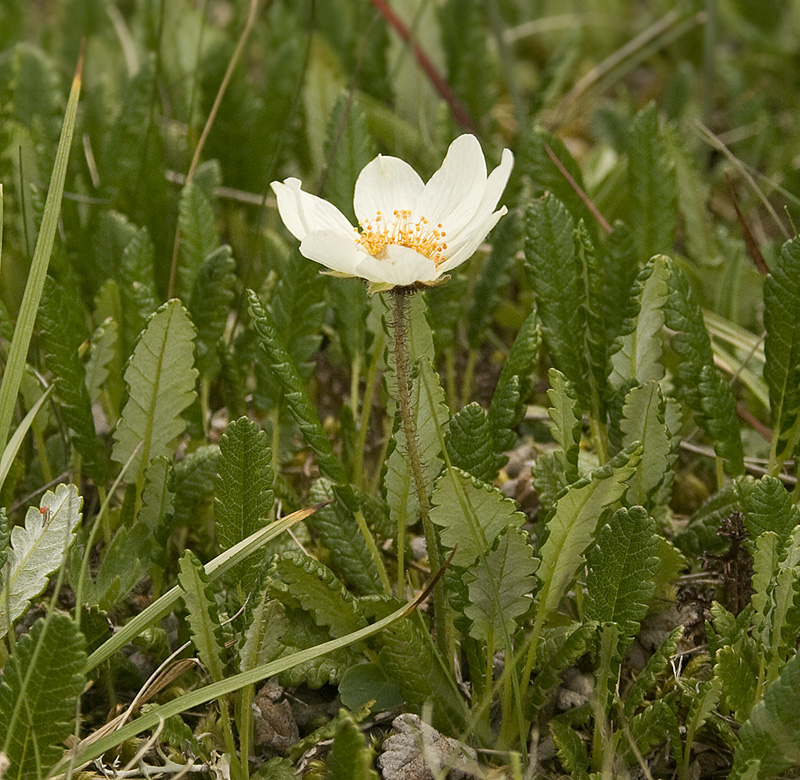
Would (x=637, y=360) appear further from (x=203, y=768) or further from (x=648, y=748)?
(x=203, y=768)

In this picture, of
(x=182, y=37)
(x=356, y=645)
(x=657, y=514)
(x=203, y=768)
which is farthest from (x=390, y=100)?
(x=203, y=768)

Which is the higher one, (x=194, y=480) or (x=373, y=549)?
(x=194, y=480)

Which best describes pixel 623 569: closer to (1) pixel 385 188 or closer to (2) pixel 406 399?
(2) pixel 406 399

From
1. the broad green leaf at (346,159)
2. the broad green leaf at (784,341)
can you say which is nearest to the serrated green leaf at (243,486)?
the broad green leaf at (346,159)

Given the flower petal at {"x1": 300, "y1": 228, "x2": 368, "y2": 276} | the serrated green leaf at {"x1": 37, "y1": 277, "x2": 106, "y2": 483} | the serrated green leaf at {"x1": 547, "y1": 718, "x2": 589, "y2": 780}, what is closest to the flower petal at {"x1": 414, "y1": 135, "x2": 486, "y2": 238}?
the flower petal at {"x1": 300, "y1": 228, "x2": 368, "y2": 276}

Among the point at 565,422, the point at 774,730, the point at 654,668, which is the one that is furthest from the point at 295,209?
the point at 774,730

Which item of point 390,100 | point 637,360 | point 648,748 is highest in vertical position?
point 390,100

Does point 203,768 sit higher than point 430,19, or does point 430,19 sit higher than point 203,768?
point 430,19
